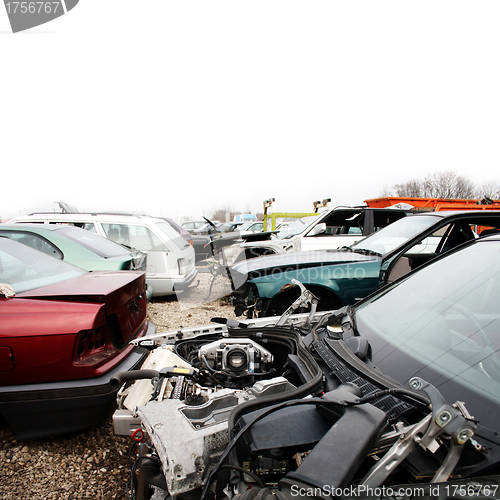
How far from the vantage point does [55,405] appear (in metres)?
2.06

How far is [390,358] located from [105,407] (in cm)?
192

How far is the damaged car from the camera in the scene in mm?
942

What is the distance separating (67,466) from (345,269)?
3.28 meters

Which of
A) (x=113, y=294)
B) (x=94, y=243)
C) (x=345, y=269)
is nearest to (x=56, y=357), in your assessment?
(x=113, y=294)

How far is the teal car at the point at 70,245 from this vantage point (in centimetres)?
405

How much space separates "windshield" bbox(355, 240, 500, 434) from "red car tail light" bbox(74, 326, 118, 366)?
6.18 ft

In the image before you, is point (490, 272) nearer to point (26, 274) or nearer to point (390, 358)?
point (390, 358)

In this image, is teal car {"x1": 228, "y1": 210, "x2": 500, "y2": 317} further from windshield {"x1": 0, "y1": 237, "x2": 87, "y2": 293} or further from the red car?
windshield {"x1": 0, "y1": 237, "x2": 87, "y2": 293}

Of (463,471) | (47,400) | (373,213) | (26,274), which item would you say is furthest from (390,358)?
(373,213)

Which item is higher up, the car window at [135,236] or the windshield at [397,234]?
the car window at [135,236]

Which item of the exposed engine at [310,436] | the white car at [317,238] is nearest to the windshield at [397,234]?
the white car at [317,238]

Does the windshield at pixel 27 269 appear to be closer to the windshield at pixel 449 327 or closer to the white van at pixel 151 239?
the windshield at pixel 449 327

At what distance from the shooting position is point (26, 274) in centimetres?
Result: 265

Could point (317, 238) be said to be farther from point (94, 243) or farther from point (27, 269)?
point (27, 269)
